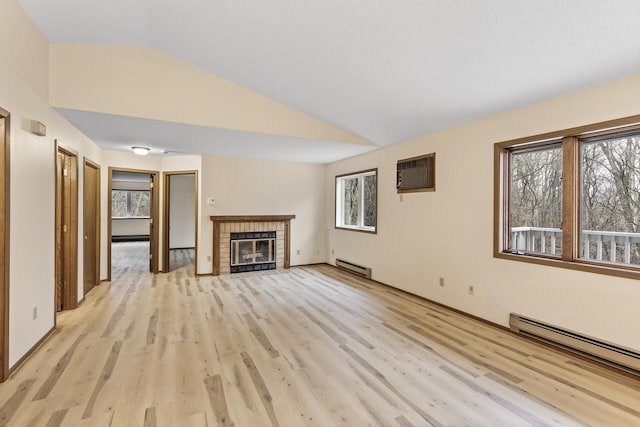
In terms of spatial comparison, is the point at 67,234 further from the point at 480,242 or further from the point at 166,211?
the point at 480,242

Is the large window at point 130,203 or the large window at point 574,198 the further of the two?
the large window at point 130,203

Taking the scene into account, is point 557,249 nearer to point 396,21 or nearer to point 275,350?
point 396,21

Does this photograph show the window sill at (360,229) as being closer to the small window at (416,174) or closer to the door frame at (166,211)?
the small window at (416,174)

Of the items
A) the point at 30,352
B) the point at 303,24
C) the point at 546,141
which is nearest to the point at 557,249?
the point at 546,141

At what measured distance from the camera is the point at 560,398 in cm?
207

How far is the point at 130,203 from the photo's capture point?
10.8 metres

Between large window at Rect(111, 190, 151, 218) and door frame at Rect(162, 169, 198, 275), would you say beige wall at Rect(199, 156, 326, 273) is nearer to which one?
door frame at Rect(162, 169, 198, 275)

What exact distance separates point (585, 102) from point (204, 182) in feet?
18.0

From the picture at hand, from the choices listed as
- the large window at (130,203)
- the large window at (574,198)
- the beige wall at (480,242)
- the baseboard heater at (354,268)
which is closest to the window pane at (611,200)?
the large window at (574,198)

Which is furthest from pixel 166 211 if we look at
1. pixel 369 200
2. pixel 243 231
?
pixel 369 200

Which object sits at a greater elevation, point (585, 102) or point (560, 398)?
point (585, 102)

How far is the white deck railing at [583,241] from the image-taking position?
2582mm

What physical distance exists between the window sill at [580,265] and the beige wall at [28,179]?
14.8 ft

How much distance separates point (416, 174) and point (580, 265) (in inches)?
86.9
